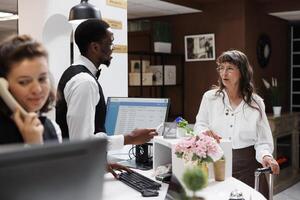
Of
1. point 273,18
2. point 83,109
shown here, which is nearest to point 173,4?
point 273,18

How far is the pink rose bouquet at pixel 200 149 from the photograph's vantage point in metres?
2.21

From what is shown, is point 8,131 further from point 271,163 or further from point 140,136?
point 271,163

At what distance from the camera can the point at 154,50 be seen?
6.76 metres

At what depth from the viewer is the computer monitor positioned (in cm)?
77

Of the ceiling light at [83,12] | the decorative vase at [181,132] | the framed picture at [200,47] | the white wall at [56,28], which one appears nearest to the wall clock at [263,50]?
the framed picture at [200,47]

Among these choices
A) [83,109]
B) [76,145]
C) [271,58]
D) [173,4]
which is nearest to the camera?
[76,145]

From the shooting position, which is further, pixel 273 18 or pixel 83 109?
pixel 273 18

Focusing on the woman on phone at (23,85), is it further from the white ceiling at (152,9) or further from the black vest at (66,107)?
the white ceiling at (152,9)

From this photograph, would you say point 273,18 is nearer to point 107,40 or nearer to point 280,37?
point 280,37

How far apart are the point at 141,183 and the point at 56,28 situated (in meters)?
2.13

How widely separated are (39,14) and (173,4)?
2647mm

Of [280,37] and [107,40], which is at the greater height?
[280,37]

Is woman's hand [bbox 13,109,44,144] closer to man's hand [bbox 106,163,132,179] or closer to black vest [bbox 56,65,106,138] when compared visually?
black vest [bbox 56,65,106,138]

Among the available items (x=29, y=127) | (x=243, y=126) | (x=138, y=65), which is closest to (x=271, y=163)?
(x=243, y=126)
